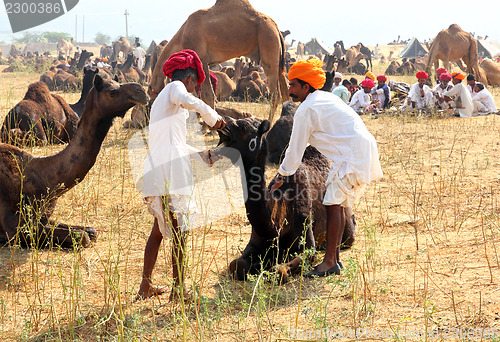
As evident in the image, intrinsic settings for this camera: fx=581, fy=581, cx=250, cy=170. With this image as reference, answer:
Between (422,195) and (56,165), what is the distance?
4009 mm

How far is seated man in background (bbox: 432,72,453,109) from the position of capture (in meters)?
13.9

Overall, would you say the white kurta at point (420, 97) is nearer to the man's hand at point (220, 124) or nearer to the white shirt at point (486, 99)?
the white shirt at point (486, 99)

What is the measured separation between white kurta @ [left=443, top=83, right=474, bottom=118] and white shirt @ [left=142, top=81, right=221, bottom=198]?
10.9m

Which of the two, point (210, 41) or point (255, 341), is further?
point (210, 41)

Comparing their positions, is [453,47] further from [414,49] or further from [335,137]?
[414,49]

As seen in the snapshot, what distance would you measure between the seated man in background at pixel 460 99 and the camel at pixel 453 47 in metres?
9.42

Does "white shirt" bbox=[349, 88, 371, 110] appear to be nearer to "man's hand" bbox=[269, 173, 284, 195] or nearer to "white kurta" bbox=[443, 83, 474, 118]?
"white kurta" bbox=[443, 83, 474, 118]

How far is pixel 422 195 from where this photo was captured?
667cm

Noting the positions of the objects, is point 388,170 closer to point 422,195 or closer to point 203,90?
point 422,195

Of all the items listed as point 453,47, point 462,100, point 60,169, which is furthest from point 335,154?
point 453,47

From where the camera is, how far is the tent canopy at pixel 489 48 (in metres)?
46.5

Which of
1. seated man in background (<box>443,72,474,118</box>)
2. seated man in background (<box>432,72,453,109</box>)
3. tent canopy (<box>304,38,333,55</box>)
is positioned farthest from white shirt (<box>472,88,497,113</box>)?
tent canopy (<box>304,38,333,55</box>)

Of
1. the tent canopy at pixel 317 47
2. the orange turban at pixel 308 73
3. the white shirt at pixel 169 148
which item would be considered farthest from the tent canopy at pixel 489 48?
the white shirt at pixel 169 148

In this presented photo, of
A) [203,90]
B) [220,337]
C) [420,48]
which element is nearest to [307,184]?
[220,337]
